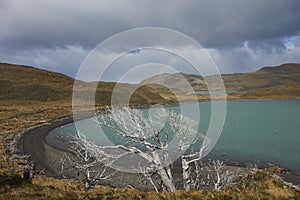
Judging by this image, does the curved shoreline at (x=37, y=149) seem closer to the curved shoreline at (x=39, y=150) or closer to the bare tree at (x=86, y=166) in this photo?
the curved shoreline at (x=39, y=150)

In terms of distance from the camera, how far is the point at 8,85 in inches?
5354

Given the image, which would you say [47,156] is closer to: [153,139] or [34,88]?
[153,139]

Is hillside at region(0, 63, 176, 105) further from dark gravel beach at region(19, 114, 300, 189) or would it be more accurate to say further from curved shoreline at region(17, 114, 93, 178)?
dark gravel beach at region(19, 114, 300, 189)

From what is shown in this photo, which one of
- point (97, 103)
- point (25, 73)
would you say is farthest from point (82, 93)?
point (25, 73)

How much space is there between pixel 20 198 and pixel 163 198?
526 centimetres

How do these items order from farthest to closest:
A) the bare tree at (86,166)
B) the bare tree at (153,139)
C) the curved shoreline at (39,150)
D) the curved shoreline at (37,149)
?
1. the curved shoreline at (37,149)
2. the curved shoreline at (39,150)
3. the bare tree at (86,166)
4. the bare tree at (153,139)

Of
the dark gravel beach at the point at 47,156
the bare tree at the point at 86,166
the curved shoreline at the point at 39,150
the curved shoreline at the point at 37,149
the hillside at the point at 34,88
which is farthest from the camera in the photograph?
the hillside at the point at 34,88

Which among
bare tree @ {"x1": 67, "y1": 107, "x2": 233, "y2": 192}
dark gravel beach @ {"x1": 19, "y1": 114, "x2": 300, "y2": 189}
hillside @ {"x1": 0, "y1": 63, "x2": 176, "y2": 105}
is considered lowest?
dark gravel beach @ {"x1": 19, "y1": 114, "x2": 300, "y2": 189}

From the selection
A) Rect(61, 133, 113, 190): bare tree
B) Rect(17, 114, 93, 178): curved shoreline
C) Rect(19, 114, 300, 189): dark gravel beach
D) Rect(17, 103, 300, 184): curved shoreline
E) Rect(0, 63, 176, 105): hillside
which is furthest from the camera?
Rect(0, 63, 176, 105): hillside

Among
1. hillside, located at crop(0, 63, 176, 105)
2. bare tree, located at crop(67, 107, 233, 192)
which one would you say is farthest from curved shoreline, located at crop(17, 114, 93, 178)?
hillside, located at crop(0, 63, 176, 105)

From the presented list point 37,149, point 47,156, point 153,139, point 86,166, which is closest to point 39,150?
point 37,149

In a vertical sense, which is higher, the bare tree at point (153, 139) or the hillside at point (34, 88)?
the hillside at point (34, 88)

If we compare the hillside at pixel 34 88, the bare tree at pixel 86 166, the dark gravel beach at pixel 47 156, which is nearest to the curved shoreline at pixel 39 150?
the dark gravel beach at pixel 47 156

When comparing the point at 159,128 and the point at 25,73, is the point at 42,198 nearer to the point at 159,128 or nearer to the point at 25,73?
the point at 159,128
